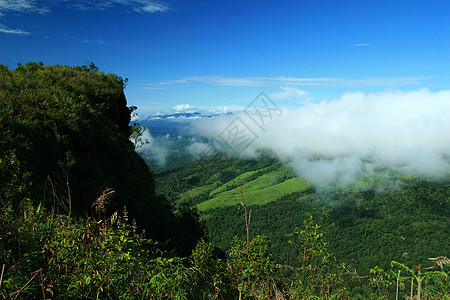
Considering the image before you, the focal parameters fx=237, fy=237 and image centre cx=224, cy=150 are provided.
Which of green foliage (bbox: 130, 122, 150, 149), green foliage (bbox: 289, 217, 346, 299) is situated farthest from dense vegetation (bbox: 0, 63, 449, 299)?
green foliage (bbox: 130, 122, 150, 149)

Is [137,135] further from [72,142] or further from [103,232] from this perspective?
[103,232]

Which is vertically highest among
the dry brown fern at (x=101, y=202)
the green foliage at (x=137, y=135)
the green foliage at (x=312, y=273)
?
the green foliage at (x=137, y=135)

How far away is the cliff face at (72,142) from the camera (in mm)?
9078

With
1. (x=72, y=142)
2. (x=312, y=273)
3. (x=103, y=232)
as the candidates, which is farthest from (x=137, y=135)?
(x=312, y=273)

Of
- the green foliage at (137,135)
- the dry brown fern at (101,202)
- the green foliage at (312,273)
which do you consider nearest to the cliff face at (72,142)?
the dry brown fern at (101,202)

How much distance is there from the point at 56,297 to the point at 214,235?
408 ft

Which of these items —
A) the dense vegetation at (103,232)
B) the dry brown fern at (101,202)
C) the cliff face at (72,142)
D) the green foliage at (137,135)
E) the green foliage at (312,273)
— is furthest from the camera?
the green foliage at (137,135)

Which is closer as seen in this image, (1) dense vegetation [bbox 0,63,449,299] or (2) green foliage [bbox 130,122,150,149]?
(1) dense vegetation [bbox 0,63,449,299]

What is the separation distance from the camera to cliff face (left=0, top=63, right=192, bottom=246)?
9.08m

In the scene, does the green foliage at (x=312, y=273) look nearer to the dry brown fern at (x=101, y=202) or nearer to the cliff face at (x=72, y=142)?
the dry brown fern at (x=101, y=202)

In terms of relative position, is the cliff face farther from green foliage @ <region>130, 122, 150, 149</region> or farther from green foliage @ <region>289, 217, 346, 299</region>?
green foliage @ <region>289, 217, 346, 299</region>

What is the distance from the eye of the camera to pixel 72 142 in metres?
12.4

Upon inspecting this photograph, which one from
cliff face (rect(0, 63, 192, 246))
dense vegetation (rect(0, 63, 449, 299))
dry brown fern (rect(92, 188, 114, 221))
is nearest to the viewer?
dense vegetation (rect(0, 63, 449, 299))

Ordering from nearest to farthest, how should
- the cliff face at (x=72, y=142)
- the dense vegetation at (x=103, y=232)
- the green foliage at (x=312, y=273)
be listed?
the dense vegetation at (x=103, y=232) → the green foliage at (x=312, y=273) → the cliff face at (x=72, y=142)
